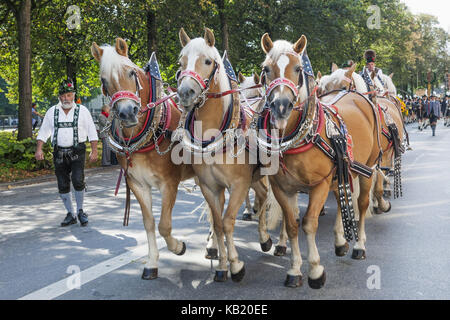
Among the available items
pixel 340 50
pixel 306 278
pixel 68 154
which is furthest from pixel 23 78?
pixel 340 50

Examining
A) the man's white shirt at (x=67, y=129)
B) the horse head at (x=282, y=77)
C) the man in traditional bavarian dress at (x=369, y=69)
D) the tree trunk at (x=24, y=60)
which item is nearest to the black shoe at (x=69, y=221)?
the man's white shirt at (x=67, y=129)

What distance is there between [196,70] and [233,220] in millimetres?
1445

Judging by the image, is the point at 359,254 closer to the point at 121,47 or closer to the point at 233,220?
the point at 233,220

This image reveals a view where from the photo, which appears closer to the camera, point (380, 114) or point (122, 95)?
point (122, 95)

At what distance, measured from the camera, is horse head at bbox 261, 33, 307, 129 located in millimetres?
3697

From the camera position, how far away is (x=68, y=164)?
275 inches

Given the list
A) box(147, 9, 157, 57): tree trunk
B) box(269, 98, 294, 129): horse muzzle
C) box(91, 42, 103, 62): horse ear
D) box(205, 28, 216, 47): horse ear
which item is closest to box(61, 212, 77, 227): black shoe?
box(91, 42, 103, 62): horse ear

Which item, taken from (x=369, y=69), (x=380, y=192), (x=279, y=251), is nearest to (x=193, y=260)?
(x=279, y=251)

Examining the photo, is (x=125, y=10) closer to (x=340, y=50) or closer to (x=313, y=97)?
(x=340, y=50)

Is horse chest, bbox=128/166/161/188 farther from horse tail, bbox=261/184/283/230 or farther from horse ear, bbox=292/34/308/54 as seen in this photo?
horse ear, bbox=292/34/308/54

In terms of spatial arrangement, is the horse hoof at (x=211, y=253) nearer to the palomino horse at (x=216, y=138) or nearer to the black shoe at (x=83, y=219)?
the palomino horse at (x=216, y=138)

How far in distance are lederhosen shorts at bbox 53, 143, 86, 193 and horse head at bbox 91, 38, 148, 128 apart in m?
2.80

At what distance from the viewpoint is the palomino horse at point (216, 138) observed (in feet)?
13.6
